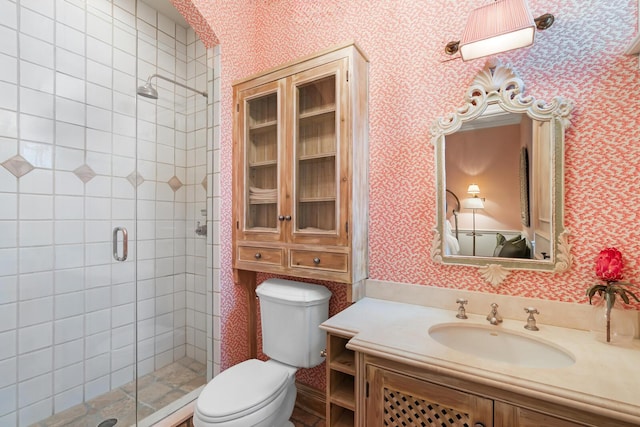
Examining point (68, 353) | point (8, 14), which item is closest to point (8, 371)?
point (68, 353)

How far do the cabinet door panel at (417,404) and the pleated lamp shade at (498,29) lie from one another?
4.35 ft

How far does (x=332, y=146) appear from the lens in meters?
1.55

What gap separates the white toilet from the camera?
4.08 ft

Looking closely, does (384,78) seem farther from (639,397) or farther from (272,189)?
(639,397)

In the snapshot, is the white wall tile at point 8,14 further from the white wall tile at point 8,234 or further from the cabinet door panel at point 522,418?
the cabinet door panel at point 522,418

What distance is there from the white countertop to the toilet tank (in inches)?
10.0

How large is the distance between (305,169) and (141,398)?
174 centimetres

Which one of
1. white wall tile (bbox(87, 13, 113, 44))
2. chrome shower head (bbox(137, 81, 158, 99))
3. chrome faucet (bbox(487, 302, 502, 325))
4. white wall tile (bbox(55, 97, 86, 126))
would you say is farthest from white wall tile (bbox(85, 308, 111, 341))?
chrome faucet (bbox(487, 302, 502, 325))

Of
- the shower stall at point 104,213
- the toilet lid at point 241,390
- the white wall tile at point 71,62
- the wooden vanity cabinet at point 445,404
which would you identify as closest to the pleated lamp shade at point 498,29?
the wooden vanity cabinet at point 445,404

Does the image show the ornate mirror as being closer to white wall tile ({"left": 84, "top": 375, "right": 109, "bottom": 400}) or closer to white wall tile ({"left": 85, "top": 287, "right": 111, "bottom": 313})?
white wall tile ({"left": 85, "top": 287, "right": 111, "bottom": 313})

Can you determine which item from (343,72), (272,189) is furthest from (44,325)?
(343,72)

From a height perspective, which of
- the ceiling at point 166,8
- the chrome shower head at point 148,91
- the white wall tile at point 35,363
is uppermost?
the ceiling at point 166,8

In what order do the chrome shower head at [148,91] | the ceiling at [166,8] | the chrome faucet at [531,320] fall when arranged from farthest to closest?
1. the ceiling at [166,8]
2. the chrome shower head at [148,91]
3. the chrome faucet at [531,320]

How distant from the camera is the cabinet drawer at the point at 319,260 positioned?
145 centimetres
